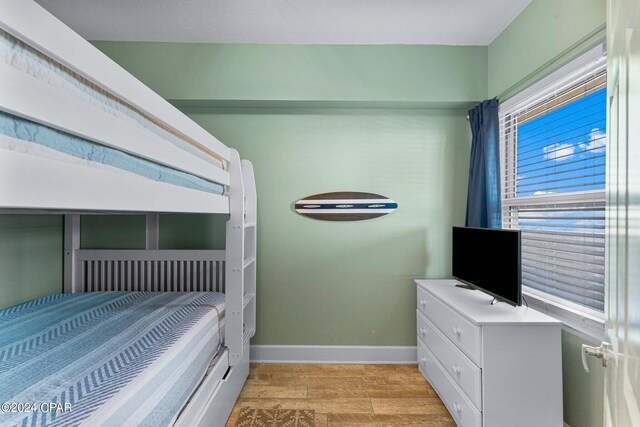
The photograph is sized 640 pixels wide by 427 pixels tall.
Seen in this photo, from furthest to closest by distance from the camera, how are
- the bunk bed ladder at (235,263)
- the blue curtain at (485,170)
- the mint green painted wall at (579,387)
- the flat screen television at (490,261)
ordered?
the blue curtain at (485,170) → the bunk bed ladder at (235,263) → the flat screen television at (490,261) → the mint green painted wall at (579,387)

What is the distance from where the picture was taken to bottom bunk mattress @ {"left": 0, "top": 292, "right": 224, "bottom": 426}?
97 centimetres

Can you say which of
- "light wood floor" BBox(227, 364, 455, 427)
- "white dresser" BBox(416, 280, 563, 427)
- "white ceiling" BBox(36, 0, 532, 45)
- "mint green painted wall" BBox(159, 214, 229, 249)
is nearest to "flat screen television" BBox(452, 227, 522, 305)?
"white dresser" BBox(416, 280, 563, 427)

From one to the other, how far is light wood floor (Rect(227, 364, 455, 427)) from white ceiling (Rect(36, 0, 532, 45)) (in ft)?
8.55

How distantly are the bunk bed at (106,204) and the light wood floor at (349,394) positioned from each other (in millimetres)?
229

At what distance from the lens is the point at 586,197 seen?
173 cm

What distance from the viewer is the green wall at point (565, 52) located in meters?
1.64

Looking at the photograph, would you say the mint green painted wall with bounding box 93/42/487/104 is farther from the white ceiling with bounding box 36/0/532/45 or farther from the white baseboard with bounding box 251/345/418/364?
the white baseboard with bounding box 251/345/418/364

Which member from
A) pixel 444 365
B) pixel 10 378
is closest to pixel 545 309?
pixel 444 365

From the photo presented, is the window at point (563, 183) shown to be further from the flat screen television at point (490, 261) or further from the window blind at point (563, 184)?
the flat screen television at point (490, 261)

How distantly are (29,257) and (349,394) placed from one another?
7.92ft

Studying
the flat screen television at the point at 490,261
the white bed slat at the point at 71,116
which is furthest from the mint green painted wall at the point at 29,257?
the flat screen television at the point at 490,261

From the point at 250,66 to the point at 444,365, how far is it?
2602 mm

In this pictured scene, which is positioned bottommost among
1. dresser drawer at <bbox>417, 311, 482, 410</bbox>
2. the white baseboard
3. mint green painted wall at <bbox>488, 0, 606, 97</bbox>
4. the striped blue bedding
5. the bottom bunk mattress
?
the white baseboard

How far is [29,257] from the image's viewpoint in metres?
2.31
